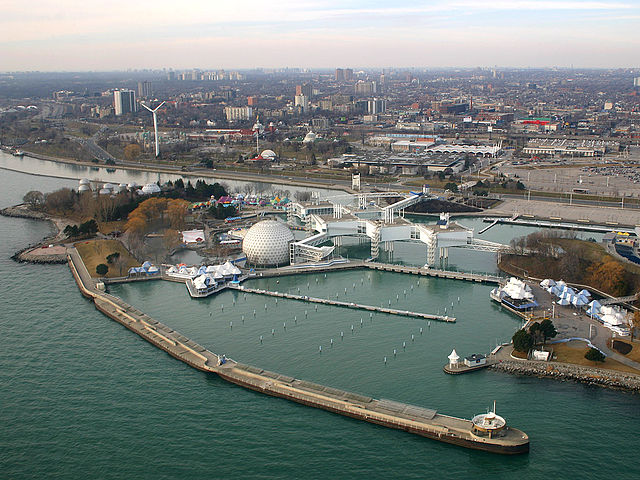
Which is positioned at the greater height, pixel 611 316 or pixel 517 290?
pixel 517 290

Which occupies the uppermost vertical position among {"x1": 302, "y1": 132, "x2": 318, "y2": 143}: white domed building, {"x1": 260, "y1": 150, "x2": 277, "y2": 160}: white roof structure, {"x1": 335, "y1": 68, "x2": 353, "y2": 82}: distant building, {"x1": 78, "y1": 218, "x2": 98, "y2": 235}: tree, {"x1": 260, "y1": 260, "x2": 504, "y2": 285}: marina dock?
{"x1": 335, "y1": 68, "x2": 353, "y2": 82}: distant building

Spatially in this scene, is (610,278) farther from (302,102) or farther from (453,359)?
(302,102)

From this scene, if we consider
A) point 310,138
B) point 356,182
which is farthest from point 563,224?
point 310,138

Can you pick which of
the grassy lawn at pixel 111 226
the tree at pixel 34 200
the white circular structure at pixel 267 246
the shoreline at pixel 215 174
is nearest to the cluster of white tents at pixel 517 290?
the white circular structure at pixel 267 246

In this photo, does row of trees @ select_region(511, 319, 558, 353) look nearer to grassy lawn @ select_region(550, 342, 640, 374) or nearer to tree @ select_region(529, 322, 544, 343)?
tree @ select_region(529, 322, 544, 343)

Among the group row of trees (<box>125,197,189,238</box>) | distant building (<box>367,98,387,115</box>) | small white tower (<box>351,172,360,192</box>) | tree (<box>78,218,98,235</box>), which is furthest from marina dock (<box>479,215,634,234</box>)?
distant building (<box>367,98,387,115</box>)

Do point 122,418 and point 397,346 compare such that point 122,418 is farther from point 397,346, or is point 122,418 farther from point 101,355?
point 397,346
